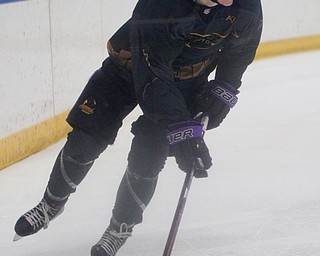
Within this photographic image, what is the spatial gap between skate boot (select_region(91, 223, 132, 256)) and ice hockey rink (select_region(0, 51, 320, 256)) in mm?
155

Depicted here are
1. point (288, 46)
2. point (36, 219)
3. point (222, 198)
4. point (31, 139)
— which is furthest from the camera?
point (288, 46)

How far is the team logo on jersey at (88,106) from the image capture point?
2688mm

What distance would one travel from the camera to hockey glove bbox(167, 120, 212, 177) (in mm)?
2348

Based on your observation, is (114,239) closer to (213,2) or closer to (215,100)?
(215,100)

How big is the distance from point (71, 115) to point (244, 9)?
0.60 metres

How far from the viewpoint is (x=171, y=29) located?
237 cm

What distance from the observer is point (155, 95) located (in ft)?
7.83

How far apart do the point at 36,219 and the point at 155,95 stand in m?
0.60

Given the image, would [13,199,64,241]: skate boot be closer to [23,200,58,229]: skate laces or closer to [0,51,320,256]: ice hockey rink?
[23,200,58,229]: skate laces

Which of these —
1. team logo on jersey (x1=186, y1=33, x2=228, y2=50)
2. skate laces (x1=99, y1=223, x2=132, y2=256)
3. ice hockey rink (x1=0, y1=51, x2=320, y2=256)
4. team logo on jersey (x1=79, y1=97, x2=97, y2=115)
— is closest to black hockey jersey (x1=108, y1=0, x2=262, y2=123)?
team logo on jersey (x1=186, y1=33, x2=228, y2=50)

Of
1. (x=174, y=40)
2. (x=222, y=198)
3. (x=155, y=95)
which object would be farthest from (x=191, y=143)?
(x=222, y=198)

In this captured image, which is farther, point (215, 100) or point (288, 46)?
point (288, 46)

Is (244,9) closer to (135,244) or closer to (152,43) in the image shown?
(152,43)

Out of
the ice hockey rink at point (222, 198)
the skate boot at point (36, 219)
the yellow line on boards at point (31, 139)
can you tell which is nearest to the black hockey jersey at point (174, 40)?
the skate boot at point (36, 219)
